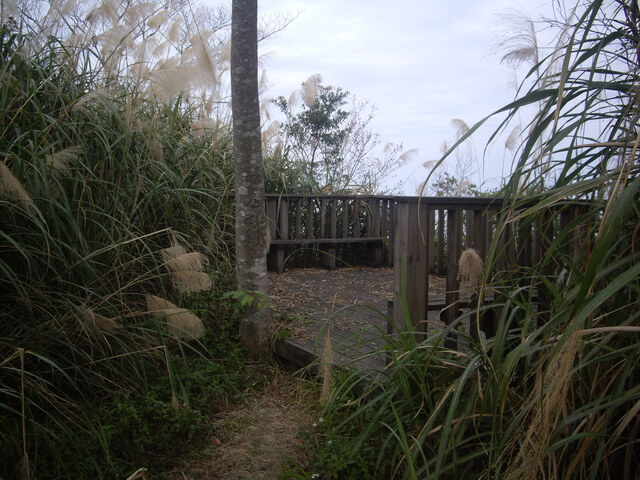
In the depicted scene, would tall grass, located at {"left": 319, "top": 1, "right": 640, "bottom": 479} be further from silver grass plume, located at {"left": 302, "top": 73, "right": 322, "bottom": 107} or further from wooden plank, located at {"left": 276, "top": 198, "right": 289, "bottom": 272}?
silver grass plume, located at {"left": 302, "top": 73, "right": 322, "bottom": 107}

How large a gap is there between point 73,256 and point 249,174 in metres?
1.32

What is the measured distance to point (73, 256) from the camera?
2.83m

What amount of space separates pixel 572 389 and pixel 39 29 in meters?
3.97

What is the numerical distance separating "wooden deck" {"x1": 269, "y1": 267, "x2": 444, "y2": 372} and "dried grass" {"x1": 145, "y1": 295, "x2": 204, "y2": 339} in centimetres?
65

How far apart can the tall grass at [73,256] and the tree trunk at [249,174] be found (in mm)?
496

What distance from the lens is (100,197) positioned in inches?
127

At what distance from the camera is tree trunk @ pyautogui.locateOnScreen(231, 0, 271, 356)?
3543 millimetres

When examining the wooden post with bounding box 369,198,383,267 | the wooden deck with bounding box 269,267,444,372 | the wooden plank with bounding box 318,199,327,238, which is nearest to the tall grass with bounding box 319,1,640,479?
the wooden deck with bounding box 269,267,444,372

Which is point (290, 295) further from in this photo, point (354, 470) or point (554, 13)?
point (554, 13)

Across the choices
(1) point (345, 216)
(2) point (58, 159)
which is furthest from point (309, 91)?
(2) point (58, 159)

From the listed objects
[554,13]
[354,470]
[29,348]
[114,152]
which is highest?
[554,13]

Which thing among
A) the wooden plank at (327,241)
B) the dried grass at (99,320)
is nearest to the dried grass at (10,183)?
the dried grass at (99,320)

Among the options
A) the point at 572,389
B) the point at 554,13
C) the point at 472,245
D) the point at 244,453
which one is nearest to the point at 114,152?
the point at 244,453

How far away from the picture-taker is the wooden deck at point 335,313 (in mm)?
3053
